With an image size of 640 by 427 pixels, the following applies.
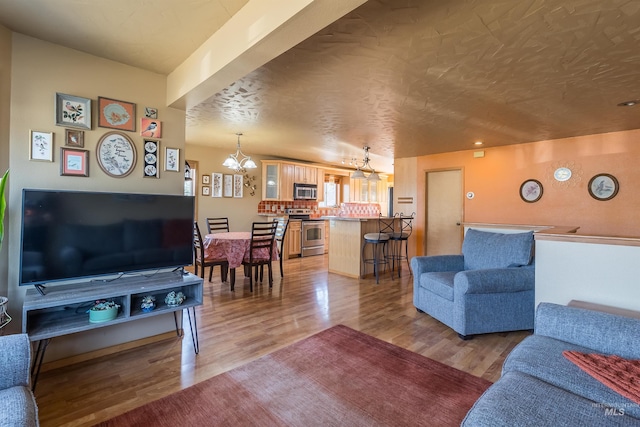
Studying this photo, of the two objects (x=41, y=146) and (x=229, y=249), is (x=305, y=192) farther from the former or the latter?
(x=41, y=146)

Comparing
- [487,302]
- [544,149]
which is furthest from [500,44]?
[544,149]

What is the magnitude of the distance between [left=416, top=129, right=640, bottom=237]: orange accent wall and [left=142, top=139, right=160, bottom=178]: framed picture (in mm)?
5116

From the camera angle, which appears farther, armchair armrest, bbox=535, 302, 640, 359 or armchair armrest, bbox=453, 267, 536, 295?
armchair armrest, bbox=453, 267, 536, 295

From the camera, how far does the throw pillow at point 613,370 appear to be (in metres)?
1.18

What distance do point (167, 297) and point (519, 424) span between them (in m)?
2.32

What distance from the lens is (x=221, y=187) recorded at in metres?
6.26

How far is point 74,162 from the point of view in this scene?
225cm

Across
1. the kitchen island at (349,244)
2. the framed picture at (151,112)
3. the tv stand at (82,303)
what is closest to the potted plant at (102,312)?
the tv stand at (82,303)

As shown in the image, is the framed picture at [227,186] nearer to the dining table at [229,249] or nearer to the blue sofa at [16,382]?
the dining table at [229,249]

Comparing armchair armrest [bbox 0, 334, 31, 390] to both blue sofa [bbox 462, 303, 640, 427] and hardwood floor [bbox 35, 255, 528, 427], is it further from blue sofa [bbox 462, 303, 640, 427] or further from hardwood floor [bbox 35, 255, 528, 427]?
blue sofa [bbox 462, 303, 640, 427]

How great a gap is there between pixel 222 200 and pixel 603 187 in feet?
21.1

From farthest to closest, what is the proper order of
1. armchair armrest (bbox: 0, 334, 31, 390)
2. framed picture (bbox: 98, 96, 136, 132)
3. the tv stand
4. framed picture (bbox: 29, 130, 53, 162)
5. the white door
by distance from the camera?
the white door, framed picture (bbox: 98, 96, 136, 132), framed picture (bbox: 29, 130, 53, 162), the tv stand, armchair armrest (bbox: 0, 334, 31, 390)

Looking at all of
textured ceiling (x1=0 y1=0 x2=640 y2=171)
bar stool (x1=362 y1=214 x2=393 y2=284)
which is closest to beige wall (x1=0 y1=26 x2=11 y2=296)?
textured ceiling (x1=0 y1=0 x2=640 y2=171)

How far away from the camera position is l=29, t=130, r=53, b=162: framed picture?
209cm
